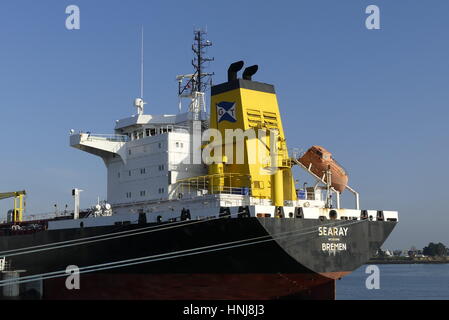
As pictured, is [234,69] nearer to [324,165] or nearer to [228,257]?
[324,165]

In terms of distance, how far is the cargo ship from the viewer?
2511cm

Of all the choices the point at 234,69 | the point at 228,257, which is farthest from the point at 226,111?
the point at 228,257

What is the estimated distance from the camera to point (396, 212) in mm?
29609

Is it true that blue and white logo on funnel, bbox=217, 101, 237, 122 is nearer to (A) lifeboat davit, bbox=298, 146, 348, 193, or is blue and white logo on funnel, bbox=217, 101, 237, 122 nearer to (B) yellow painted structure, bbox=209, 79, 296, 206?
(B) yellow painted structure, bbox=209, 79, 296, 206

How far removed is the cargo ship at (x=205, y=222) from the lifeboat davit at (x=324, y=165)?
4.3 inches

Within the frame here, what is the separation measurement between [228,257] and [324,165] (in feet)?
22.8

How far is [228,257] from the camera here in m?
25.1

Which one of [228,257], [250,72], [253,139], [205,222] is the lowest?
[228,257]

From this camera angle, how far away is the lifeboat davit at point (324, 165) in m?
28.8

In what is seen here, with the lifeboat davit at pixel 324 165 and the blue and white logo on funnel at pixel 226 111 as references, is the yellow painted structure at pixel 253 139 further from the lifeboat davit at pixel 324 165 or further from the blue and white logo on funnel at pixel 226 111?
the lifeboat davit at pixel 324 165

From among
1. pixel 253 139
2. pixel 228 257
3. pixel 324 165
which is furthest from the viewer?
pixel 324 165

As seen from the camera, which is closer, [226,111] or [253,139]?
[253,139]

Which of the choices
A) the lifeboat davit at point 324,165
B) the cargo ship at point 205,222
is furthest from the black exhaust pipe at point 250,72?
the lifeboat davit at point 324,165
